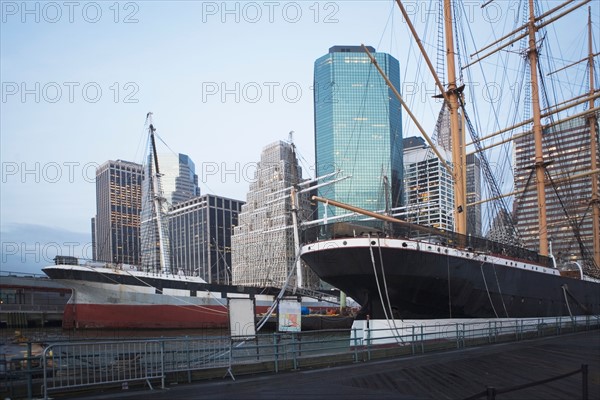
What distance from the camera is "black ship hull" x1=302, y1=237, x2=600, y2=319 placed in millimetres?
22906

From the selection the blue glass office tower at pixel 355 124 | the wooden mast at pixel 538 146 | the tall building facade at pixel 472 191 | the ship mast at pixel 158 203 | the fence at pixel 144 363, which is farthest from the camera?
the blue glass office tower at pixel 355 124

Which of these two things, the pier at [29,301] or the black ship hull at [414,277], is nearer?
the black ship hull at [414,277]

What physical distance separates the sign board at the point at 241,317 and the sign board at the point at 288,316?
845cm

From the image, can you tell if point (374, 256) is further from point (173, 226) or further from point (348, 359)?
point (173, 226)

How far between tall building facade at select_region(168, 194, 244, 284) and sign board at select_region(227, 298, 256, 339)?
14303 cm

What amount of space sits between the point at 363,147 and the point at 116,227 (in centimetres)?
7427

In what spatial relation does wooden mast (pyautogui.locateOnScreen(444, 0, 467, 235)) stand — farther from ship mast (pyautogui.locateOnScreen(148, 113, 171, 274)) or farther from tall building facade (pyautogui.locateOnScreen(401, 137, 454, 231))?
tall building facade (pyautogui.locateOnScreen(401, 137, 454, 231))

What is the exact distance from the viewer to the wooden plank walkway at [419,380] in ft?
35.2

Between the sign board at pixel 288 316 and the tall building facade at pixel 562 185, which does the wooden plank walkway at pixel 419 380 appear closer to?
the sign board at pixel 288 316

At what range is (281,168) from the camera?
11806cm

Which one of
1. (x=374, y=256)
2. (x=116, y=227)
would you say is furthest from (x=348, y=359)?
(x=116, y=227)

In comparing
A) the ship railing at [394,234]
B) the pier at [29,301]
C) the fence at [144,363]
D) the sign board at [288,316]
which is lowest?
the pier at [29,301]

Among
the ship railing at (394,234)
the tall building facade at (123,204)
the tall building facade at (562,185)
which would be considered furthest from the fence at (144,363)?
the tall building facade at (123,204)

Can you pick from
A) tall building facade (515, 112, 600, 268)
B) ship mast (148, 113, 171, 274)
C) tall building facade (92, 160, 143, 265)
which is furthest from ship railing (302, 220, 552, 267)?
tall building facade (92, 160, 143, 265)
